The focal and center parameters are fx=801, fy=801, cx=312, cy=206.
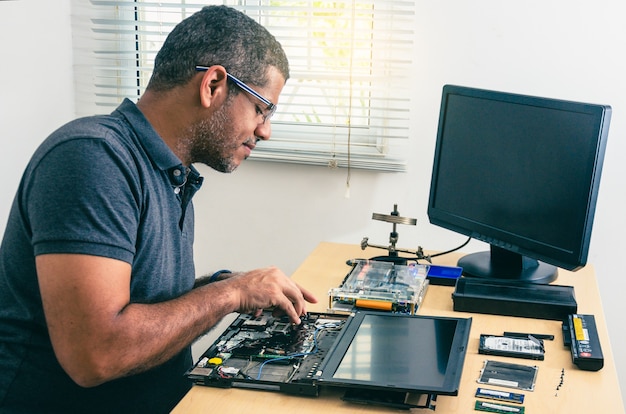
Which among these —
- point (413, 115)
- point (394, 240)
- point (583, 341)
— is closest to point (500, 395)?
point (583, 341)

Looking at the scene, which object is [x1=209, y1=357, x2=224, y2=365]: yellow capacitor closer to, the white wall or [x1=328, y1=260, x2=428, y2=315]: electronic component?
[x1=328, y1=260, x2=428, y2=315]: electronic component

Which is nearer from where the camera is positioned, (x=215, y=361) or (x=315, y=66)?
(x=215, y=361)

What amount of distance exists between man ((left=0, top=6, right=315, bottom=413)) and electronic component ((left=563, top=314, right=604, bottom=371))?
55 centimetres

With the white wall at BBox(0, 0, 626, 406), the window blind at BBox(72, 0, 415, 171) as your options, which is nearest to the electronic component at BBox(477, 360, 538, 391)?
the white wall at BBox(0, 0, 626, 406)

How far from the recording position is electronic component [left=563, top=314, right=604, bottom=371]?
1.53m

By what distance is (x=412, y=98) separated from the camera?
2.57m

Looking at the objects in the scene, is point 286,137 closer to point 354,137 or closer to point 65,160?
point 354,137

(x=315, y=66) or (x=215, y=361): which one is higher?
(x=315, y=66)

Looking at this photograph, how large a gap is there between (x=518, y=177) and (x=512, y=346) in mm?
493

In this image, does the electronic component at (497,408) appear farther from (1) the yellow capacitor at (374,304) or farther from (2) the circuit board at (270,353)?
(1) the yellow capacitor at (374,304)

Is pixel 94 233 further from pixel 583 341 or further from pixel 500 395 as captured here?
pixel 583 341

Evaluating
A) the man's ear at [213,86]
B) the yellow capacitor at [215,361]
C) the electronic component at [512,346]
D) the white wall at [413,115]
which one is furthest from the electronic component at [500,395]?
the white wall at [413,115]

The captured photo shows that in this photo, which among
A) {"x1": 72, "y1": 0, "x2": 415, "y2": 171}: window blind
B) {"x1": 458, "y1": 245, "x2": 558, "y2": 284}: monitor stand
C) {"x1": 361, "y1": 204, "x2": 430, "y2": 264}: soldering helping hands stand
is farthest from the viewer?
{"x1": 72, "y1": 0, "x2": 415, "y2": 171}: window blind

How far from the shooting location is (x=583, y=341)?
5.28 ft
